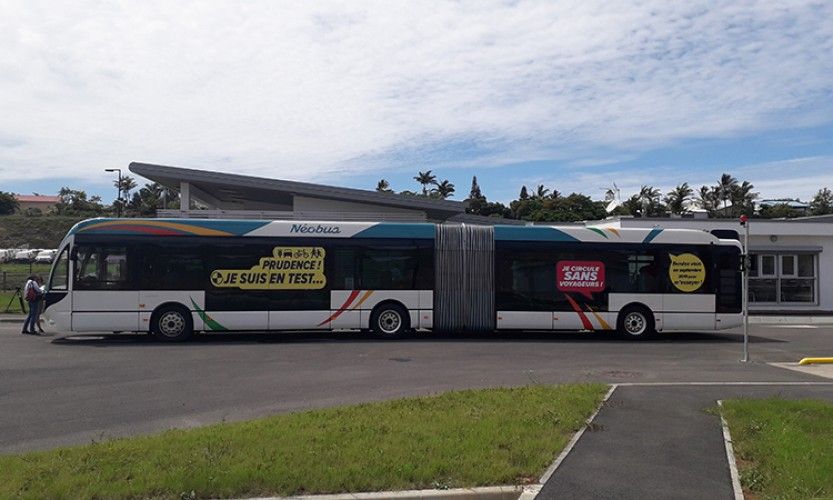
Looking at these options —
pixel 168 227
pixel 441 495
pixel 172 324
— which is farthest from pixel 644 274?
pixel 441 495

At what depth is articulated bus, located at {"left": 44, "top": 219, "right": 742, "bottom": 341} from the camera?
59.4 feet

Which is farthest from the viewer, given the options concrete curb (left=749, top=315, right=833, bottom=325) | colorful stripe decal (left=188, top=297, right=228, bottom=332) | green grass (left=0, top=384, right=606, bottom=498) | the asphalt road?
concrete curb (left=749, top=315, right=833, bottom=325)

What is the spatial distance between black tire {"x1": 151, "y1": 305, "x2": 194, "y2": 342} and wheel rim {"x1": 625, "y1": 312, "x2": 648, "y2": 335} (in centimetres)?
1102

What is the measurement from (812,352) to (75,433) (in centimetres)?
1652

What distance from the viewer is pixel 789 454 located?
704cm

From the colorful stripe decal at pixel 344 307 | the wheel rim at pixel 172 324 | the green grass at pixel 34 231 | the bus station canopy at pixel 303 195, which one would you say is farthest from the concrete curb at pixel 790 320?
the green grass at pixel 34 231

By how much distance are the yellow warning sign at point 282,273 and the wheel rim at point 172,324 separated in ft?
3.79

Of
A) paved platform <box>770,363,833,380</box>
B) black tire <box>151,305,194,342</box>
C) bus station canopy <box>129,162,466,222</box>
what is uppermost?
bus station canopy <box>129,162,466,222</box>

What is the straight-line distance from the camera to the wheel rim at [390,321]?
19172 millimetres

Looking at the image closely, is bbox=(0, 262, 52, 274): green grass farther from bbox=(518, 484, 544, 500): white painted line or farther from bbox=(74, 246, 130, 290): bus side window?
bbox=(518, 484, 544, 500): white painted line

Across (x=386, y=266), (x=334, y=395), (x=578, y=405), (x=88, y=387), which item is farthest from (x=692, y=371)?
(x=88, y=387)

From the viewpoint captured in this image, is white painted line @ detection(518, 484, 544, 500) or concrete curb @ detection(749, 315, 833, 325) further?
concrete curb @ detection(749, 315, 833, 325)

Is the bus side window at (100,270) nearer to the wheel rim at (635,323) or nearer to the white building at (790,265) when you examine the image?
the wheel rim at (635,323)

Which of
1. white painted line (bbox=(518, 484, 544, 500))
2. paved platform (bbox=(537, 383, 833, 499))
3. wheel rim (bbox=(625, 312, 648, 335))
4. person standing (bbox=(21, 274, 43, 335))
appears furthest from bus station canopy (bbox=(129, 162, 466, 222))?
white painted line (bbox=(518, 484, 544, 500))
